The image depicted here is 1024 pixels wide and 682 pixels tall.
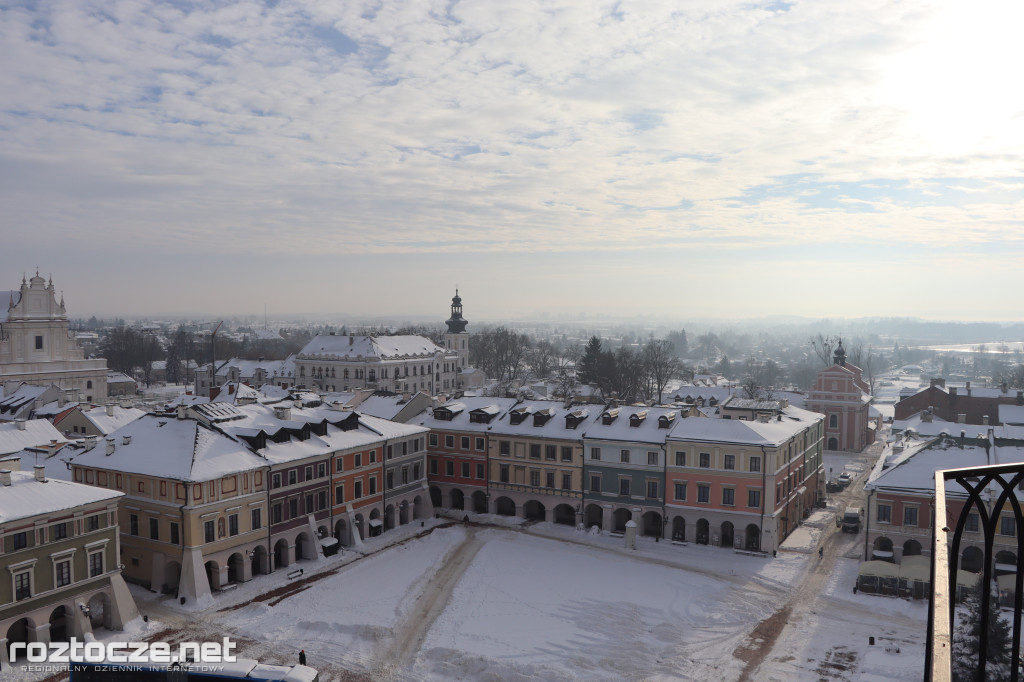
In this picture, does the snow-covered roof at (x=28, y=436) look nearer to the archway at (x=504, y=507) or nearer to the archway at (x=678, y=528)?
the archway at (x=504, y=507)

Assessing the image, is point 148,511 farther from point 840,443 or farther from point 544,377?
point 544,377

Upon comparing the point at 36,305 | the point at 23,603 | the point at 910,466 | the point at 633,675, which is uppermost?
the point at 36,305

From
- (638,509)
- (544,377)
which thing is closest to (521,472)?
(638,509)

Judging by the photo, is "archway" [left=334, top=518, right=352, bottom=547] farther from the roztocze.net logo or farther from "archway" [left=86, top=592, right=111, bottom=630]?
"archway" [left=86, top=592, right=111, bottom=630]

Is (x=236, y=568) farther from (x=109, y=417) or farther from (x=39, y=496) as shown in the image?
(x=109, y=417)

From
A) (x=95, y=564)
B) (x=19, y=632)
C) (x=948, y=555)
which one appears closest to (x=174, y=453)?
(x=95, y=564)

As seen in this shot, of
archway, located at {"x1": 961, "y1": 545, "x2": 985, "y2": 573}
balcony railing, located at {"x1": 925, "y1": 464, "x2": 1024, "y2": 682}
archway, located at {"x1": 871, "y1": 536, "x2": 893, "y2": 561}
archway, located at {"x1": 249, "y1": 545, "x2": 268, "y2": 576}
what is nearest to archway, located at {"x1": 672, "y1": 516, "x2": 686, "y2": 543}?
archway, located at {"x1": 871, "y1": 536, "x2": 893, "y2": 561}
